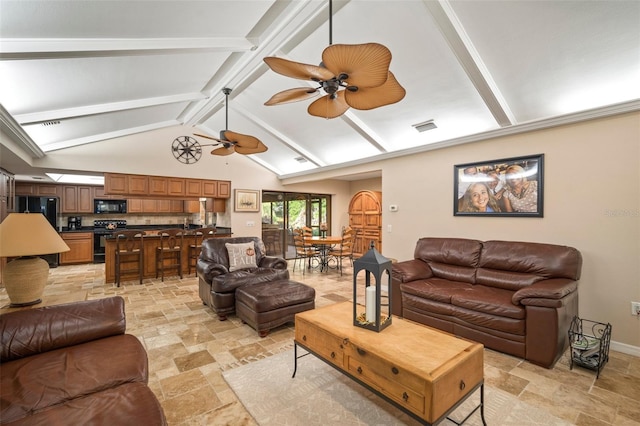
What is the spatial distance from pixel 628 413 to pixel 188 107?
6.61 m

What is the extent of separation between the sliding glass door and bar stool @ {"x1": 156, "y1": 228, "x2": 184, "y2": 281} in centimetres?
242

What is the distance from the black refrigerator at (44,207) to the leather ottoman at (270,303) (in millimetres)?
6466

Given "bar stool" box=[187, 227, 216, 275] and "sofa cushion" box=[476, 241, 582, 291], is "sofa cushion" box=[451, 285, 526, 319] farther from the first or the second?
"bar stool" box=[187, 227, 216, 275]

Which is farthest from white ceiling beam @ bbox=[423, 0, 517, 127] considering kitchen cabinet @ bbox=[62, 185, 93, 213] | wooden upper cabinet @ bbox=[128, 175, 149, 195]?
kitchen cabinet @ bbox=[62, 185, 93, 213]

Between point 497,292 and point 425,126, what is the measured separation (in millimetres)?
2404

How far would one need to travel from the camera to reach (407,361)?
5.26 feet

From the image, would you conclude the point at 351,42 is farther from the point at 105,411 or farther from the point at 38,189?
the point at 38,189

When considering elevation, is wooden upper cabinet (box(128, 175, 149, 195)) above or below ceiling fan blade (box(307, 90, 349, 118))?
below

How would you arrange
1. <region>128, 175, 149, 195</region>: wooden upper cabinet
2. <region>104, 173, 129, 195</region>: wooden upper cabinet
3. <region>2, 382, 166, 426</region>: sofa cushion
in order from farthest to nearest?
1. <region>128, 175, 149, 195</region>: wooden upper cabinet
2. <region>104, 173, 129, 195</region>: wooden upper cabinet
3. <region>2, 382, 166, 426</region>: sofa cushion

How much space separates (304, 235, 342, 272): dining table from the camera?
6195 millimetres

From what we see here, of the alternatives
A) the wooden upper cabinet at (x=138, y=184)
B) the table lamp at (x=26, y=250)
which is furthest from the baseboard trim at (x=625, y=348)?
the wooden upper cabinet at (x=138, y=184)

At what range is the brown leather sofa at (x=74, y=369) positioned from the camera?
4.00 feet

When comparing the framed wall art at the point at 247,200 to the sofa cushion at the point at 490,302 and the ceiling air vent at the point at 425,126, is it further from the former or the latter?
the sofa cushion at the point at 490,302

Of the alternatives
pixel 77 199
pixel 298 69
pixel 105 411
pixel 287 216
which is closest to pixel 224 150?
pixel 298 69
